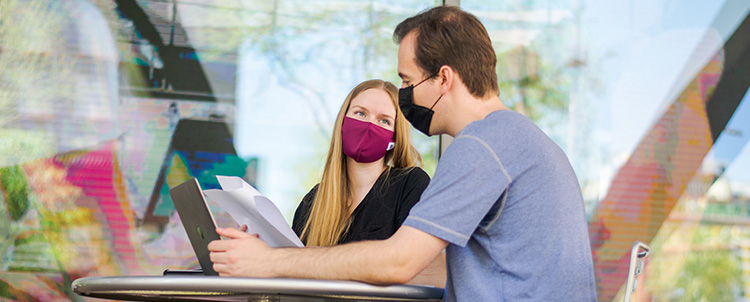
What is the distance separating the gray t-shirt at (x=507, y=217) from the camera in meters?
1.05

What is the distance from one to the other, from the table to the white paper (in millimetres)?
211

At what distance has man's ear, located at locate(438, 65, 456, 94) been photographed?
4.16ft

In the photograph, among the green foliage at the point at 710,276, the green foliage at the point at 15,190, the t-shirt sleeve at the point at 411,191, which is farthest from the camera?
the green foliage at the point at 710,276

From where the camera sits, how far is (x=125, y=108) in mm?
2975

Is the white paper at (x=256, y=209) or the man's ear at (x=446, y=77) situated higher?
the man's ear at (x=446, y=77)

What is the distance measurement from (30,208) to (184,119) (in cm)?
88

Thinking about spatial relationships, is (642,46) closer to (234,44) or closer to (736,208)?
(736,208)

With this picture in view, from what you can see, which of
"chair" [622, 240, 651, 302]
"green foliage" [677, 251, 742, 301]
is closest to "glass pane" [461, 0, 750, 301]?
"green foliage" [677, 251, 742, 301]

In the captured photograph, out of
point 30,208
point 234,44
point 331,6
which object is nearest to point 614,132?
point 331,6

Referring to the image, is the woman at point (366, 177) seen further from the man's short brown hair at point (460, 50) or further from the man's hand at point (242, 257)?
the man's hand at point (242, 257)

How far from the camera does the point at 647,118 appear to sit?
3143 mm

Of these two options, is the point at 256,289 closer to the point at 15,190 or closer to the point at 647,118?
the point at 15,190

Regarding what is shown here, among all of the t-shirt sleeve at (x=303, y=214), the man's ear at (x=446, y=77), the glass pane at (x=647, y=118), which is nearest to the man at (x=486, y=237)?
the man's ear at (x=446, y=77)

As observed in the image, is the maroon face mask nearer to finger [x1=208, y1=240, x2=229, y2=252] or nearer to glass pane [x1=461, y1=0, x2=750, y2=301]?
finger [x1=208, y1=240, x2=229, y2=252]
